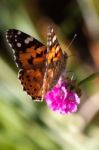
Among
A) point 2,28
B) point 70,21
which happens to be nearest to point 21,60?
point 2,28

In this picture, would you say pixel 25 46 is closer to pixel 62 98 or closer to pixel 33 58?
pixel 33 58

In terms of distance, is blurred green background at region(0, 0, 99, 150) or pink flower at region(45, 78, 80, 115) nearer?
pink flower at region(45, 78, 80, 115)

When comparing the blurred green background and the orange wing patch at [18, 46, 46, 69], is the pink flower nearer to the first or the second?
the orange wing patch at [18, 46, 46, 69]

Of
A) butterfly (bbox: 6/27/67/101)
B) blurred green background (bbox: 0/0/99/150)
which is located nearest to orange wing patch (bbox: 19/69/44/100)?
butterfly (bbox: 6/27/67/101)

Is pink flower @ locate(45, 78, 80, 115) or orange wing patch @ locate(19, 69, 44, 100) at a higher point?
pink flower @ locate(45, 78, 80, 115)

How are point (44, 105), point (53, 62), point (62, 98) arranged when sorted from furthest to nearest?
point (44, 105), point (62, 98), point (53, 62)

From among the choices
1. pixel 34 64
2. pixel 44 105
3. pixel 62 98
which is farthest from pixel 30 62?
pixel 44 105
